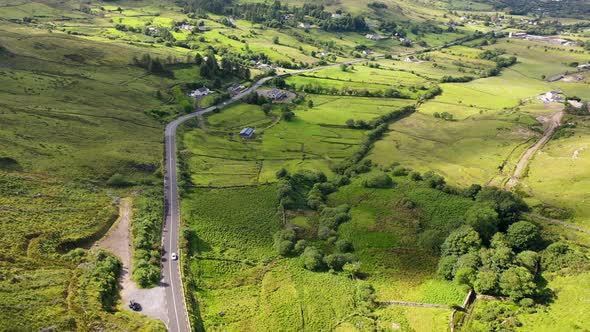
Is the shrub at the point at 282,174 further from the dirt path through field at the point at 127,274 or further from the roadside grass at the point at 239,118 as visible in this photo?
the roadside grass at the point at 239,118

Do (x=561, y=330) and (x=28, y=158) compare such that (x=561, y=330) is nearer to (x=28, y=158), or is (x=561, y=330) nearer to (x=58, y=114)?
(x=28, y=158)

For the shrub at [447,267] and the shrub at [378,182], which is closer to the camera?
the shrub at [447,267]

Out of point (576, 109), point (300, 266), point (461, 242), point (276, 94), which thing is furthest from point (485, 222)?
point (576, 109)

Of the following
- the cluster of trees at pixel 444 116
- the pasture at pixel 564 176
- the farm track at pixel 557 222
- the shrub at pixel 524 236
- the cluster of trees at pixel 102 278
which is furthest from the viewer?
the cluster of trees at pixel 444 116

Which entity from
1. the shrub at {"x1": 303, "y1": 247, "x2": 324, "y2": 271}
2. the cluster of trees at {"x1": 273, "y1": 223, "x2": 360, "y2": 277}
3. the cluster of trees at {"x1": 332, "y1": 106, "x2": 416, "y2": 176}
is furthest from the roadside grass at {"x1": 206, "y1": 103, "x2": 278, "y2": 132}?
the shrub at {"x1": 303, "y1": 247, "x2": 324, "y2": 271}

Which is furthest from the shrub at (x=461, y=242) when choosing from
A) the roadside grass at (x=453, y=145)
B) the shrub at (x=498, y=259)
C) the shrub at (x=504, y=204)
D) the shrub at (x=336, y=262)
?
the roadside grass at (x=453, y=145)

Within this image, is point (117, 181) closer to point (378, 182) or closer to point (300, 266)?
point (300, 266)
